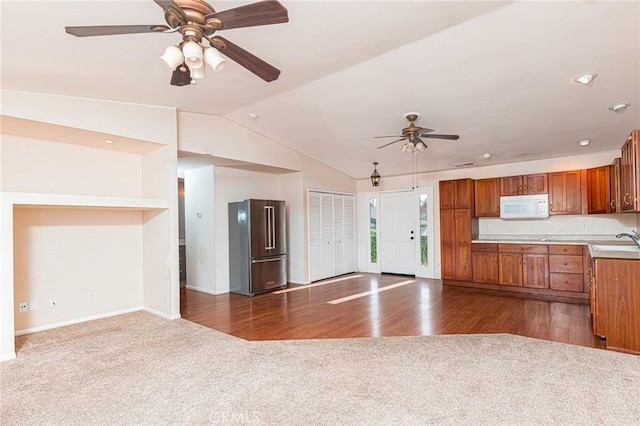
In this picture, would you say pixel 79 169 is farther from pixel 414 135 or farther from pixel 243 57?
pixel 414 135

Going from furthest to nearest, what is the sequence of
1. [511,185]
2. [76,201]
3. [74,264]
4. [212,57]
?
[511,185] < [74,264] < [76,201] < [212,57]

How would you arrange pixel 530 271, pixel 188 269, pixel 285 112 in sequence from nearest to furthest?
pixel 285 112 < pixel 530 271 < pixel 188 269

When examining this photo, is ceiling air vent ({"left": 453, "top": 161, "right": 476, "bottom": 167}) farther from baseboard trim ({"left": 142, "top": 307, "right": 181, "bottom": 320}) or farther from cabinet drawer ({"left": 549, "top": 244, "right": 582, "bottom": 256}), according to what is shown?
baseboard trim ({"left": 142, "top": 307, "right": 181, "bottom": 320})

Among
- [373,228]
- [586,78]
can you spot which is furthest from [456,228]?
[586,78]

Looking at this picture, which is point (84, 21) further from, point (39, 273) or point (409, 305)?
point (409, 305)

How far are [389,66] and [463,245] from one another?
13.9ft

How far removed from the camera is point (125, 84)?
11.7 ft

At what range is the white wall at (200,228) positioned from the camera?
6121 millimetres

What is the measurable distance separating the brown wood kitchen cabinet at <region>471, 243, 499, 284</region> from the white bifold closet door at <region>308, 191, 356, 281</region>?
2.81 metres

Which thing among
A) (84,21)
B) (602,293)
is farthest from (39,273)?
(602,293)

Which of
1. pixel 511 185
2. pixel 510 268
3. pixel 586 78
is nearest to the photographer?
pixel 586 78

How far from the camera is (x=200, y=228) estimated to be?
250 inches

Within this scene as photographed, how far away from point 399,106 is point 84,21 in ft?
11.0

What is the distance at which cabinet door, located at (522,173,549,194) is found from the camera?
588 centimetres
